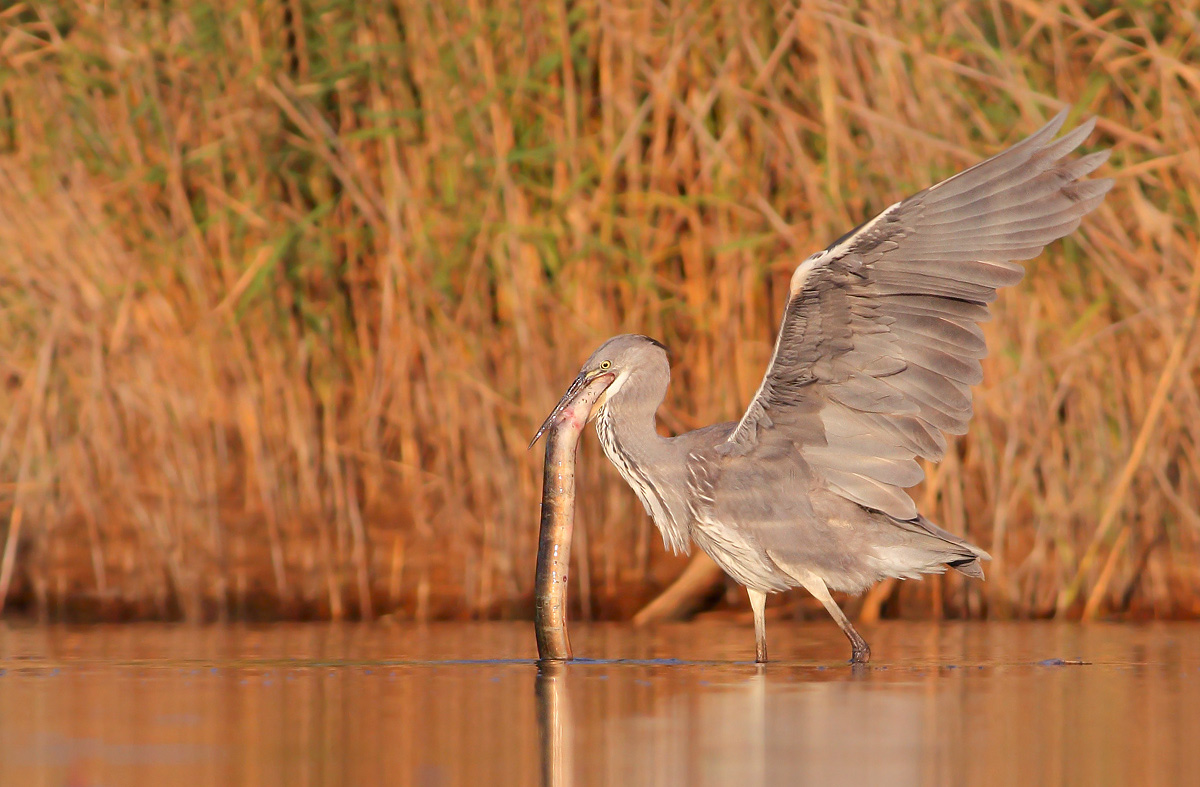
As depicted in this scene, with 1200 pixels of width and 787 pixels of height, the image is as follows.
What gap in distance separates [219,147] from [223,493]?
1492 mm

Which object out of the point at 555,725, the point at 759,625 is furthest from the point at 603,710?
the point at 759,625

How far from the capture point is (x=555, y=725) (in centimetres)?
409

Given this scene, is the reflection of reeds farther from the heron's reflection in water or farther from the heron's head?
the heron's reflection in water

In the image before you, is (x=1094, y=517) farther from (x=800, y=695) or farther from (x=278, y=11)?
(x=278, y=11)

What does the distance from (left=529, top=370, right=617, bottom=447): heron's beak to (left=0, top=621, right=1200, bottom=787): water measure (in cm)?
82

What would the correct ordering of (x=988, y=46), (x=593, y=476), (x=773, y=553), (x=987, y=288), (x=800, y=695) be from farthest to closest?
(x=593, y=476), (x=988, y=46), (x=773, y=553), (x=987, y=288), (x=800, y=695)

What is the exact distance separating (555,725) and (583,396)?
183cm

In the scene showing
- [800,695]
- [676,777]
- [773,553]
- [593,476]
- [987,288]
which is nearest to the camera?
[676,777]

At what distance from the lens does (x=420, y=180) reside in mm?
7051

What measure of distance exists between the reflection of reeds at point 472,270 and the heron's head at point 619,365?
3.04 ft

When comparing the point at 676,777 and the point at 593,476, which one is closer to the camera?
the point at 676,777

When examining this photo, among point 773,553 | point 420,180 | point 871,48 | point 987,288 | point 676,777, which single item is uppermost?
point 871,48

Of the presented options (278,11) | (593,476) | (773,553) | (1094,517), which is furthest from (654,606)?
(278,11)

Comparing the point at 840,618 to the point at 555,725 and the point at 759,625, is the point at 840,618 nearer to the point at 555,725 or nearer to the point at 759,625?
the point at 759,625
